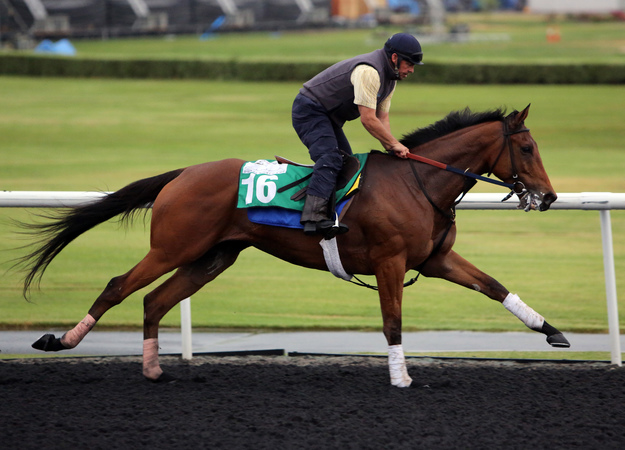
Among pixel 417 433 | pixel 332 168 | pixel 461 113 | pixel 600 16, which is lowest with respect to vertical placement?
pixel 417 433

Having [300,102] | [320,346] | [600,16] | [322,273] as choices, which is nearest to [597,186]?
[322,273]

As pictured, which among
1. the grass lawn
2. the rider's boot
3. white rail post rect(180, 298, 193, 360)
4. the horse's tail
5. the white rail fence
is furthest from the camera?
the grass lawn

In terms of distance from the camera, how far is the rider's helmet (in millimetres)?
4602

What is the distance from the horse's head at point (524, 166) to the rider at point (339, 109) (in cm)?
57

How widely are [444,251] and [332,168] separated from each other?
82 cm

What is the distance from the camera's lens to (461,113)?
16.3 feet

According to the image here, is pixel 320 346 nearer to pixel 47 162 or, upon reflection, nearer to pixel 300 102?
pixel 300 102

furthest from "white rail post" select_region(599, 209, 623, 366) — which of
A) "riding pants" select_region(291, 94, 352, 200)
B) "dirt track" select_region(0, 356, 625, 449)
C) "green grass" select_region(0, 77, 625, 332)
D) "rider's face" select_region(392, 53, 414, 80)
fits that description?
"riding pants" select_region(291, 94, 352, 200)

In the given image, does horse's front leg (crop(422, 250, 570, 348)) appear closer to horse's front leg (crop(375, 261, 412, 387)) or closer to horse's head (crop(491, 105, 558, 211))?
horse's front leg (crop(375, 261, 412, 387))

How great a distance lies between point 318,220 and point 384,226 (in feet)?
1.18

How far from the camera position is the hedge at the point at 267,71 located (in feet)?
80.3

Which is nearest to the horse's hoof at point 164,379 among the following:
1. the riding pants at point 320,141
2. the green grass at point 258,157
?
the riding pants at point 320,141

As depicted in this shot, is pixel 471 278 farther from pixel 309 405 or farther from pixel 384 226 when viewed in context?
pixel 309 405

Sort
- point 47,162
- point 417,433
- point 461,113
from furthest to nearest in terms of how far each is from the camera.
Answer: point 47,162, point 461,113, point 417,433
